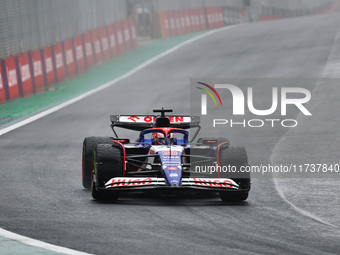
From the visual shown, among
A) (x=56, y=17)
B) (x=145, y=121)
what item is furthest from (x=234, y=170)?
(x=56, y=17)

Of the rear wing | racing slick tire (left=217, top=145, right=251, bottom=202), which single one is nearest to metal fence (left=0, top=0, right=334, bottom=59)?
the rear wing

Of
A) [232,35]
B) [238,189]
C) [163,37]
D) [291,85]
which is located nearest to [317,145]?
[238,189]

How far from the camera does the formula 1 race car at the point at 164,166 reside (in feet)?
36.7

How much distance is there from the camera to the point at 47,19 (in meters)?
30.4

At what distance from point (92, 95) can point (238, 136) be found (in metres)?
8.34

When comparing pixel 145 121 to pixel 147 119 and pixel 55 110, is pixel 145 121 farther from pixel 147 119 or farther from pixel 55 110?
pixel 55 110

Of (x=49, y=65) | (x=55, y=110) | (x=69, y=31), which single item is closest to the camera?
(x=55, y=110)

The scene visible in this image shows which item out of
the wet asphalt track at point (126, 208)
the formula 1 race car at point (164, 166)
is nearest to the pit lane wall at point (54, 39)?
the wet asphalt track at point (126, 208)

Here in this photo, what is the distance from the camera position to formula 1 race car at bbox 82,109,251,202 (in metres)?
11.2

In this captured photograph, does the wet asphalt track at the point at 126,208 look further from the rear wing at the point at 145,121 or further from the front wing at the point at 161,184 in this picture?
the rear wing at the point at 145,121

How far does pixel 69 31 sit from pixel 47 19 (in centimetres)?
151

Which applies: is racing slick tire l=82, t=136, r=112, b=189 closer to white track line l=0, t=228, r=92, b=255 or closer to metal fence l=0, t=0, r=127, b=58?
white track line l=0, t=228, r=92, b=255

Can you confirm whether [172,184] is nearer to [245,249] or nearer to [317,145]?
[245,249]

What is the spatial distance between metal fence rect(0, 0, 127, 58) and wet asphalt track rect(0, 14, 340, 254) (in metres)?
3.64
